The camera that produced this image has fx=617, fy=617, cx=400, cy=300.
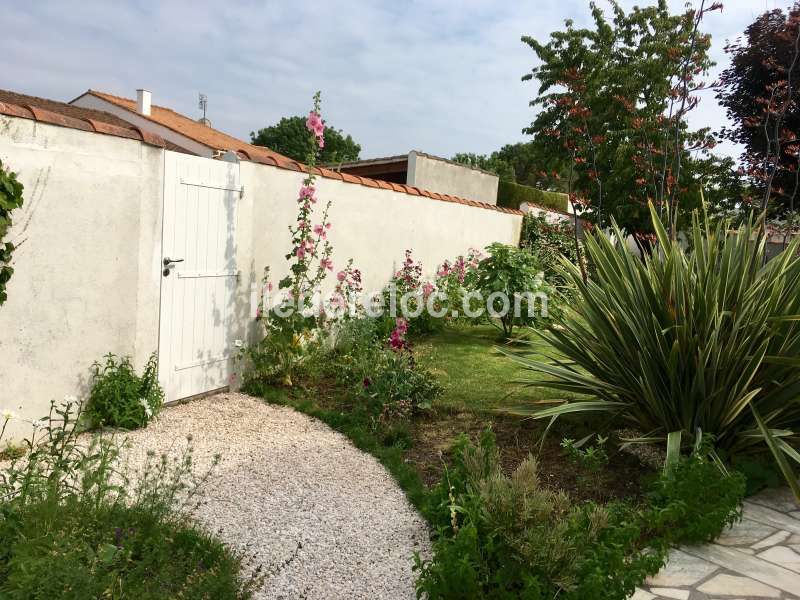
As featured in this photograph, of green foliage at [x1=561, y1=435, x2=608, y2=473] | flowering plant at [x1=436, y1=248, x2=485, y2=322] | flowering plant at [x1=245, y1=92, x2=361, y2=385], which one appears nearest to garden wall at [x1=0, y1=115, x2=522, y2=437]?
flowering plant at [x1=245, y1=92, x2=361, y2=385]

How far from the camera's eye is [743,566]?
2.94m

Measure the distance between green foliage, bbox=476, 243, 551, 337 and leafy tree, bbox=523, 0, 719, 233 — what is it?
1.23 m

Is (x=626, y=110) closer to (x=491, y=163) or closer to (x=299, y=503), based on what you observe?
(x=299, y=503)

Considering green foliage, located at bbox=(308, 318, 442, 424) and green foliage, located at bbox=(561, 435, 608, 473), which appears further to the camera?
green foliage, located at bbox=(308, 318, 442, 424)

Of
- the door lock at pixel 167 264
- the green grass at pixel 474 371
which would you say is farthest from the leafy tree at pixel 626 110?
the door lock at pixel 167 264

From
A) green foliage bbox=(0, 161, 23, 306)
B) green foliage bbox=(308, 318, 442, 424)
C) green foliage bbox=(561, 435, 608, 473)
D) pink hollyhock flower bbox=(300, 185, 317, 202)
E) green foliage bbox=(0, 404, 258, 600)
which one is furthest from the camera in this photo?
pink hollyhock flower bbox=(300, 185, 317, 202)

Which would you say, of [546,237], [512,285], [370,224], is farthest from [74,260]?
[546,237]

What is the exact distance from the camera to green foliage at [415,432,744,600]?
2.40 meters

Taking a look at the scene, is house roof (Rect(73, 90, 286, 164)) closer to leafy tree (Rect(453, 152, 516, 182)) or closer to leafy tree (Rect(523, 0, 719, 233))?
leafy tree (Rect(523, 0, 719, 233))

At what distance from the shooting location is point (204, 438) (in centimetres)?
438

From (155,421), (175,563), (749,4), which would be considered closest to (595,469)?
(175,563)

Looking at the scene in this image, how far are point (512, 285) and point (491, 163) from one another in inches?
1672

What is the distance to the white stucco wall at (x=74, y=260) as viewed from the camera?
A: 12.3 ft

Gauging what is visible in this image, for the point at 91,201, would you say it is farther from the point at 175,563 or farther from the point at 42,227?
the point at 175,563
